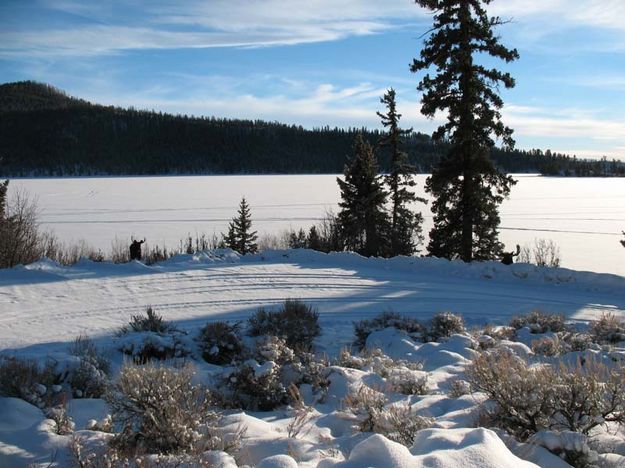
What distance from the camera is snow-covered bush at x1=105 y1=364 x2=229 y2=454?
140 inches

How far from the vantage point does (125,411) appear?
3916 millimetres

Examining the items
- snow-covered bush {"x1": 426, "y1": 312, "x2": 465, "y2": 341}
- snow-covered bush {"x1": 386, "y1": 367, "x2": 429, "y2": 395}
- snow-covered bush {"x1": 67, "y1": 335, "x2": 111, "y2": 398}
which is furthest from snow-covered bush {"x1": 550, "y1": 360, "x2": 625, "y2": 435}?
snow-covered bush {"x1": 67, "y1": 335, "x2": 111, "y2": 398}

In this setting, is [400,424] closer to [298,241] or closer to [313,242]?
[298,241]

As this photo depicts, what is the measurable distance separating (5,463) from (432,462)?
2.77 metres

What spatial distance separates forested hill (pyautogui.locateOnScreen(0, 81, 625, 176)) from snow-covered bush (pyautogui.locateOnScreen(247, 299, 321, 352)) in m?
101

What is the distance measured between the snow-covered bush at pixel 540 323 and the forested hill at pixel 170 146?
328 feet

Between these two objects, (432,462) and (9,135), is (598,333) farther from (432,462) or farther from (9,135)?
(9,135)

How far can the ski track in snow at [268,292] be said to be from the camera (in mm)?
8781

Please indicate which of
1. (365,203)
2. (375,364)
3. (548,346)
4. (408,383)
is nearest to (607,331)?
(548,346)

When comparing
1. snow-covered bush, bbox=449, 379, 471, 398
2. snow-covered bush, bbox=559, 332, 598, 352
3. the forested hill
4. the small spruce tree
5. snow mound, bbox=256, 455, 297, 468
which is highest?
the forested hill

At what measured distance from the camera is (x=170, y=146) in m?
134

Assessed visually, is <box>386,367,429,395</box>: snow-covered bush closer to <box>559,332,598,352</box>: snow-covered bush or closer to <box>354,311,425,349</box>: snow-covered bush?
<box>354,311,425,349</box>: snow-covered bush

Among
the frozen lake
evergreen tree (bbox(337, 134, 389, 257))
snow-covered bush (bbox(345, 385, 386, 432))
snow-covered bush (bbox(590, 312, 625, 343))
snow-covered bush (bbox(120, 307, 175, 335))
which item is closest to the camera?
snow-covered bush (bbox(345, 385, 386, 432))

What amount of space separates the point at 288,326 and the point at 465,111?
39.8 feet
